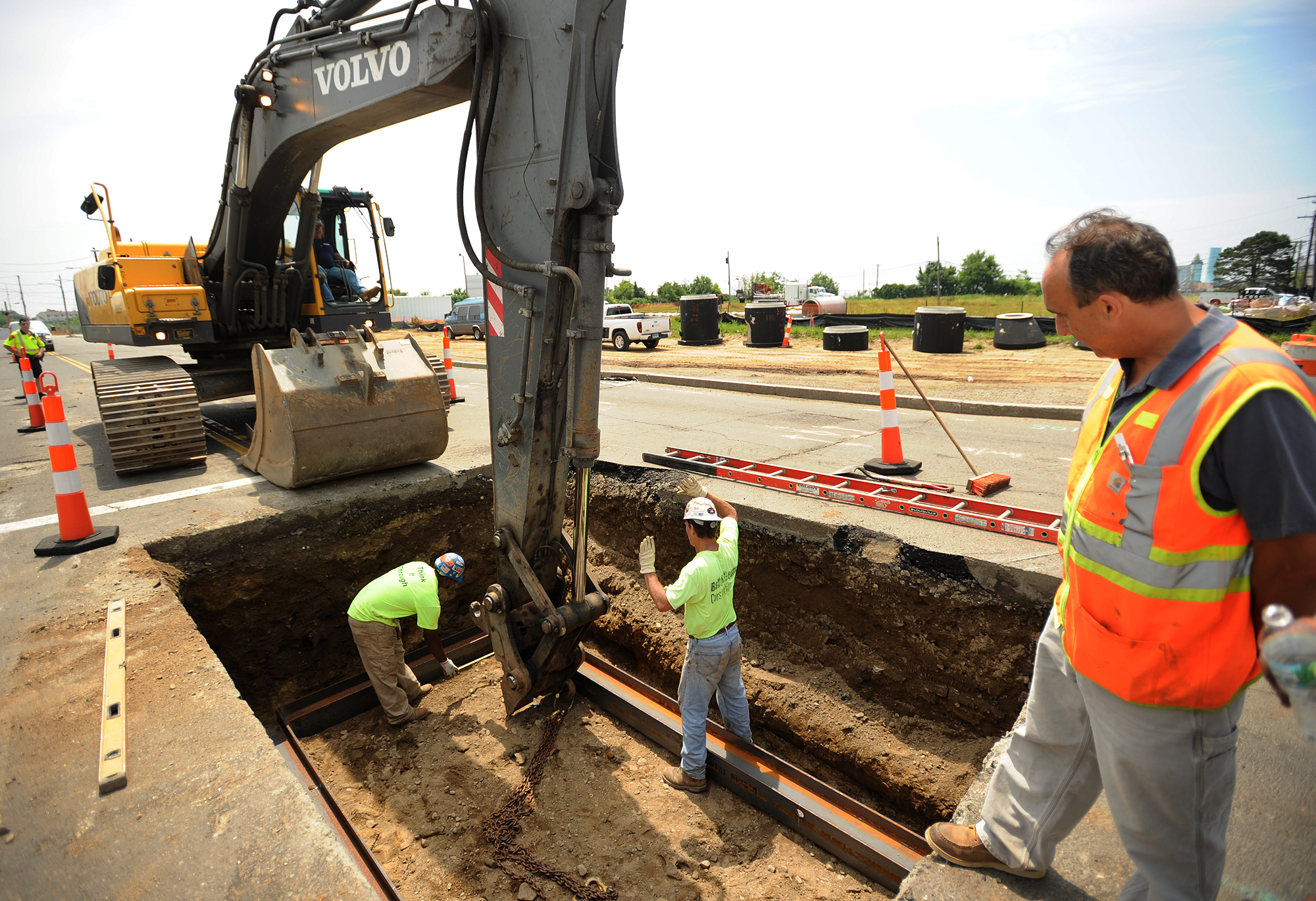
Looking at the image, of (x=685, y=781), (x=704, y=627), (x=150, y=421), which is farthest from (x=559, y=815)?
(x=150, y=421)

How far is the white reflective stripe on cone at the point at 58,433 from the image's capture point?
16.1ft

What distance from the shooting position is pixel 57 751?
2883 millimetres

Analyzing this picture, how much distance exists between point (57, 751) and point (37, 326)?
35246 mm

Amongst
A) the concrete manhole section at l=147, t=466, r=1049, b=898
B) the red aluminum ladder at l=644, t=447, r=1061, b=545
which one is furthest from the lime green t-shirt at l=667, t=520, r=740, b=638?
the red aluminum ladder at l=644, t=447, r=1061, b=545

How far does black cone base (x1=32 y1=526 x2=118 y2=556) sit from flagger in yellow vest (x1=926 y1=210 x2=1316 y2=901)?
6.05 metres

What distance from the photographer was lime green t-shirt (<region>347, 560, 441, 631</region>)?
16.0 ft

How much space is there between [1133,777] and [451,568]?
415 centimetres

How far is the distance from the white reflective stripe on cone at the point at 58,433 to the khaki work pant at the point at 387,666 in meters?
2.40

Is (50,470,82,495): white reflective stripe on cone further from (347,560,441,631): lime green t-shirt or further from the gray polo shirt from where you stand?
the gray polo shirt

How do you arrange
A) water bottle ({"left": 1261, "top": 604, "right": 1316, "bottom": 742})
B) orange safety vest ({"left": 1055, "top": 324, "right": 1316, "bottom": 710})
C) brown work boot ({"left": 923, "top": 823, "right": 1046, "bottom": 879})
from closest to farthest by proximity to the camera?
water bottle ({"left": 1261, "top": 604, "right": 1316, "bottom": 742}) → orange safety vest ({"left": 1055, "top": 324, "right": 1316, "bottom": 710}) → brown work boot ({"left": 923, "top": 823, "right": 1046, "bottom": 879})

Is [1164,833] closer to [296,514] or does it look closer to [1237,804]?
[1237,804]

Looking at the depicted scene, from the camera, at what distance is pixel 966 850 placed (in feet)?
7.81

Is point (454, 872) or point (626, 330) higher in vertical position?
point (626, 330)

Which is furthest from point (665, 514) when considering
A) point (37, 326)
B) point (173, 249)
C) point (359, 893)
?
point (37, 326)
